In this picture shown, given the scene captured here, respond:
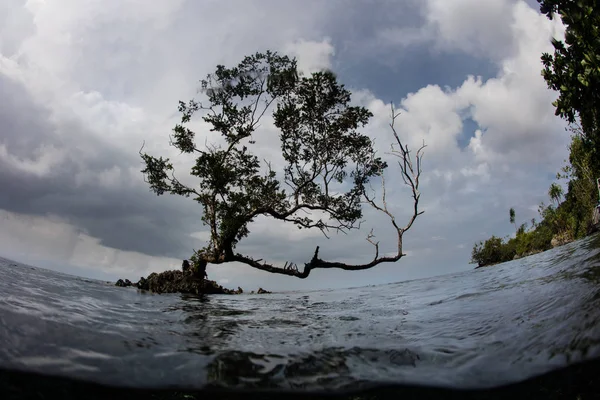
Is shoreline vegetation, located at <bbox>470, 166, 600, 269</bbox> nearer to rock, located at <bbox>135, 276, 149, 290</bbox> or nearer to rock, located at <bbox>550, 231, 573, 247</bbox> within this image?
rock, located at <bbox>550, 231, 573, 247</bbox>

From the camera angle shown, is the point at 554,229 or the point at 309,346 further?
the point at 554,229

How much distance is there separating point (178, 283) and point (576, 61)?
45.3 ft

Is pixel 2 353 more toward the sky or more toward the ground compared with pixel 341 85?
more toward the ground

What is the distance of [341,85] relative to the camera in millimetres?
16031

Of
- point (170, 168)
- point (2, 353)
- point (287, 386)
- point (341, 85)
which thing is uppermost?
point (341, 85)

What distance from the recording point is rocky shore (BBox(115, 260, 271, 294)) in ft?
40.3

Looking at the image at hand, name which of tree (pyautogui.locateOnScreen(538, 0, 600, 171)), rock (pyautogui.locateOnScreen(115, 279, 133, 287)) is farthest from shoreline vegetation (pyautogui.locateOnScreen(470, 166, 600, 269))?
rock (pyautogui.locateOnScreen(115, 279, 133, 287))

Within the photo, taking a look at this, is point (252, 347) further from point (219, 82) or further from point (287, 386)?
point (219, 82)

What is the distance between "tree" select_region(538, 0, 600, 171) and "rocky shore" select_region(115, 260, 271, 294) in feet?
39.8

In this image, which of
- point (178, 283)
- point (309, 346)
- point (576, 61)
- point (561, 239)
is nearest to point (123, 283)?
point (178, 283)

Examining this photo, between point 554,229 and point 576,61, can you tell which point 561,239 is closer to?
point 554,229

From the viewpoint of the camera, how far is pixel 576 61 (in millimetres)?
8719

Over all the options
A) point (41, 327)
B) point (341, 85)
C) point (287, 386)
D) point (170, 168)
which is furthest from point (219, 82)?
Answer: point (287, 386)

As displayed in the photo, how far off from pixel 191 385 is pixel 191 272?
11.8m
